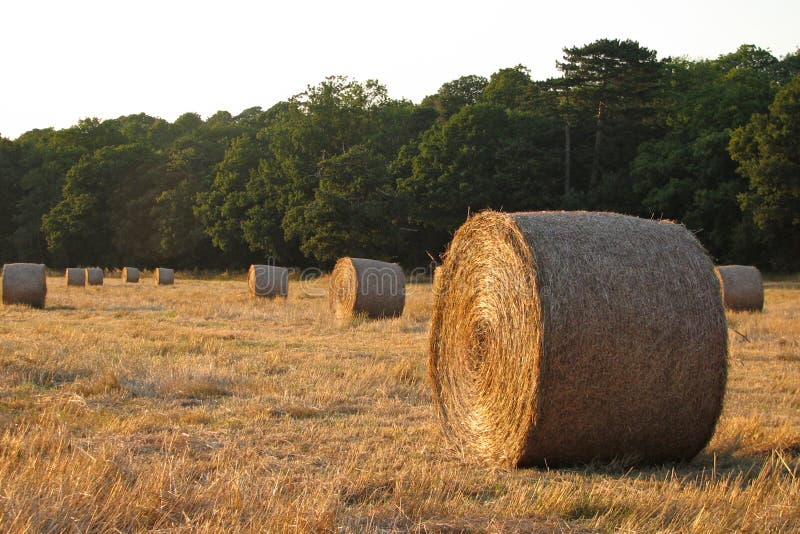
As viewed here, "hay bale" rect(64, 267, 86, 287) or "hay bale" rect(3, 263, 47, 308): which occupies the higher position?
"hay bale" rect(3, 263, 47, 308)

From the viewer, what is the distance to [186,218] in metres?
51.2

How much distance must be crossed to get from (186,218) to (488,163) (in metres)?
20.4

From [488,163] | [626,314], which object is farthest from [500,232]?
[488,163]

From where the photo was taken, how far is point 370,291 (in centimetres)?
1680

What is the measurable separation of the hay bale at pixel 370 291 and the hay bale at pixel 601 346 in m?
10.5

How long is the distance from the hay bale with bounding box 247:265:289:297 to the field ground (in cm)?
1086

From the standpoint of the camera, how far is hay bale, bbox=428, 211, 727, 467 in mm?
5516

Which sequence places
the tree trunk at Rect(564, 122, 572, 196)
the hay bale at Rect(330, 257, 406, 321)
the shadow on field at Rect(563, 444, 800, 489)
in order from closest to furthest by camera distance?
1. the shadow on field at Rect(563, 444, 800, 489)
2. the hay bale at Rect(330, 257, 406, 321)
3. the tree trunk at Rect(564, 122, 572, 196)

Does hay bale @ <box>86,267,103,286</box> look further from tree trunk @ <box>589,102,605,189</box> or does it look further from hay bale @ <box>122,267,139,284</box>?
tree trunk @ <box>589,102,605,189</box>

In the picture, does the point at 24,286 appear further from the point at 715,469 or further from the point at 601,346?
the point at 715,469

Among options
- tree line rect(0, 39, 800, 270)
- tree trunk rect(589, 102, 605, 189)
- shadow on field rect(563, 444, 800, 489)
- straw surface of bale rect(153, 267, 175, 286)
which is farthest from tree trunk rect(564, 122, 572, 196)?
shadow on field rect(563, 444, 800, 489)

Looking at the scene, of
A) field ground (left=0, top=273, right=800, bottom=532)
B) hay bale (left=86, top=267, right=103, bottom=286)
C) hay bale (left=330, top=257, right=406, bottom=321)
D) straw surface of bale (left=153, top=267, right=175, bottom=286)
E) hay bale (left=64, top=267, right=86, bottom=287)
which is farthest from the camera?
straw surface of bale (left=153, top=267, right=175, bottom=286)

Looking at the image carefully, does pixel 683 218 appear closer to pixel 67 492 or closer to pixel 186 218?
pixel 186 218

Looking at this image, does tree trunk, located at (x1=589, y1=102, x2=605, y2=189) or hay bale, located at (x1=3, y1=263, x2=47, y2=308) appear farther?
tree trunk, located at (x1=589, y1=102, x2=605, y2=189)
